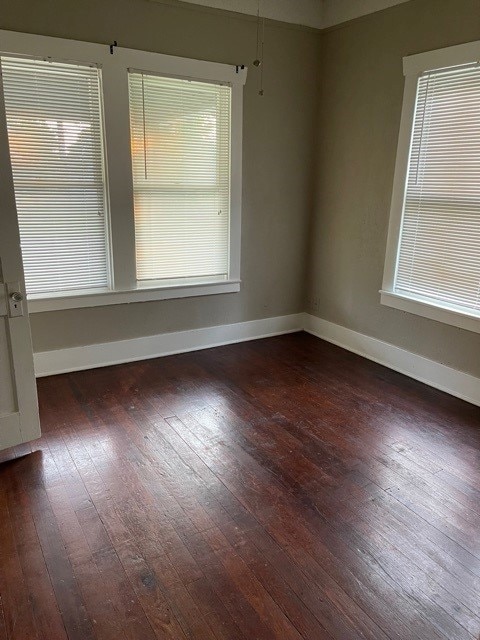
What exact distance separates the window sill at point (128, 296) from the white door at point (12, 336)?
1.05 meters

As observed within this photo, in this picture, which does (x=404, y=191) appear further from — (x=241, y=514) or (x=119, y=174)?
(x=241, y=514)

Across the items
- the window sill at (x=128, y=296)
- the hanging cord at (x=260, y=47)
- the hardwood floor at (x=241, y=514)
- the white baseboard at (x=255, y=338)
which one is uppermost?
the hanging cord at (x=260, y=47)

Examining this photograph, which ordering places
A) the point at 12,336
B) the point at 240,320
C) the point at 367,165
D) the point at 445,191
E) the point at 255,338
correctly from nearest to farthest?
the point at 12,336
the point at 445,191
the point at 367,165
the point at 240,320
the point at 255,338

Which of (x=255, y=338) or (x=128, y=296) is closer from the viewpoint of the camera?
(x=128, y=296)

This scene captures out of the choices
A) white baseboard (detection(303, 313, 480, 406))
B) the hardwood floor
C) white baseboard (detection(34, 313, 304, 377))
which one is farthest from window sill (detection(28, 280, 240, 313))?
white baseboard (detection(303, 313, 480, 406))

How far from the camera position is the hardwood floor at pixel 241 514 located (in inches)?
65.5

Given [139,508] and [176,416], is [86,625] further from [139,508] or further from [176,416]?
[176,416]

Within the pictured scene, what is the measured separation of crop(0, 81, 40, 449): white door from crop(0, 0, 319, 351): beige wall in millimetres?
1101

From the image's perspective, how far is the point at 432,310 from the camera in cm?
351

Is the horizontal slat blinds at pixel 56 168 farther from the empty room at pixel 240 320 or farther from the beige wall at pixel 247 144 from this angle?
the beige wall at pixel 247 144

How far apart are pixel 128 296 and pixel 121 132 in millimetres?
1240

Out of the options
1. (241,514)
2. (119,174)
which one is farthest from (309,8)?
(241,514)

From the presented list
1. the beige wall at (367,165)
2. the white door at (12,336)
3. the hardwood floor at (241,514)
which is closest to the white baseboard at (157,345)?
the hardwood floor at (241,514)

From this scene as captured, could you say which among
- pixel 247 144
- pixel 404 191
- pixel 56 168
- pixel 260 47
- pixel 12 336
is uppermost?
pixel 260 47
